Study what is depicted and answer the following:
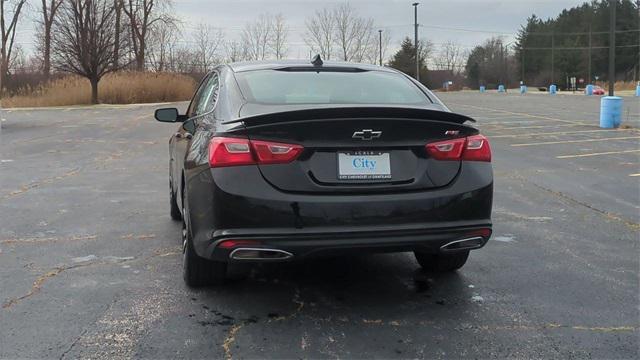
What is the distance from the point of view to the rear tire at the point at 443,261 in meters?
4.28

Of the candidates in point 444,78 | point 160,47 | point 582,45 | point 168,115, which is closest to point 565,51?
point 582,45

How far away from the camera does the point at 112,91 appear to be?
35.0 m

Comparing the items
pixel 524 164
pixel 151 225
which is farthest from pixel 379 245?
pixel 524 164

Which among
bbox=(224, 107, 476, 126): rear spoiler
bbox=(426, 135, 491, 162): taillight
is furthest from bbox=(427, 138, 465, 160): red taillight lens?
bbox=(224, 107, 476, 126): rear spoiler

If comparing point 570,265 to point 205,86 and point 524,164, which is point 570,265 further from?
point 524,164

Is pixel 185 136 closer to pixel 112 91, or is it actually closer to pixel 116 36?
pixel 116 36

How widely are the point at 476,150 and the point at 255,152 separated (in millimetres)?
1317

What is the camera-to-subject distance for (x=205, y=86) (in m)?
5.05

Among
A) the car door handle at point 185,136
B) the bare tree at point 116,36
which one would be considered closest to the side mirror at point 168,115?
the car door handle at point 185,136

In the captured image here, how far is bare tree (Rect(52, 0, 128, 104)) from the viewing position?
31.0m

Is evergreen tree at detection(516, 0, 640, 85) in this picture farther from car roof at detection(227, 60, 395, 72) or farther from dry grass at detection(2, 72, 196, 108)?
car roof at detection(227, 60, 395, 72)

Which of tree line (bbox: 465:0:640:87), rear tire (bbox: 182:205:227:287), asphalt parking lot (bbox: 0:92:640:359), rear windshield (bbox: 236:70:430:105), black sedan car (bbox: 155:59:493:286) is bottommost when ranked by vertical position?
asphalt parking lot (bbox: 0:92:640:359)

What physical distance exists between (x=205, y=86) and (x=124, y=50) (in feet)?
107

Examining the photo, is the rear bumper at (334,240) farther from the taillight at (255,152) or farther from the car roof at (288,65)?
the car roof at (288,65)
